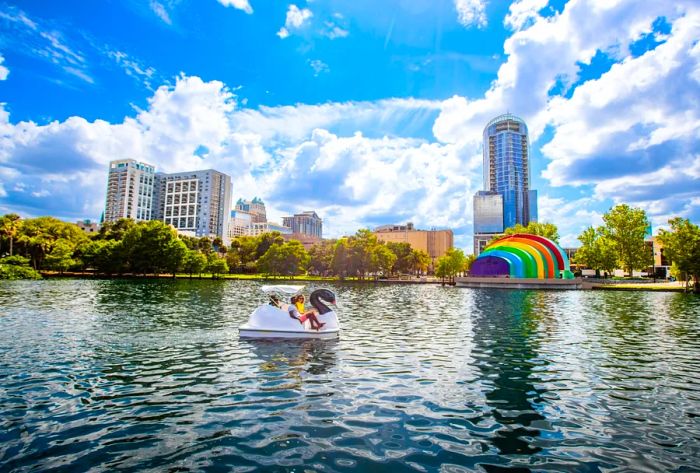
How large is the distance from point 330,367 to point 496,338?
1130cm

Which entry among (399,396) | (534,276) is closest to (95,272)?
(534,276)

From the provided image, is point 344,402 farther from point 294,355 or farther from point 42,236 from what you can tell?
point 42,236

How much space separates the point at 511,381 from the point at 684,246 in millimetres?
79502

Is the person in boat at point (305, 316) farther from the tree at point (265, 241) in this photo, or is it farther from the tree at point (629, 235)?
the tree at point (265, 241)

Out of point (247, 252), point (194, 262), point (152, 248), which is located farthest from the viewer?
point (247, 252)

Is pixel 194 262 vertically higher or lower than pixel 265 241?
lower

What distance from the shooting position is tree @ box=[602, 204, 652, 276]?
315 ft

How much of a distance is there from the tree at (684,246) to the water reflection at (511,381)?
63.3m

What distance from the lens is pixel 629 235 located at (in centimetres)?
9688

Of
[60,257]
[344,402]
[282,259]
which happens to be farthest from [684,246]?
[60,257]

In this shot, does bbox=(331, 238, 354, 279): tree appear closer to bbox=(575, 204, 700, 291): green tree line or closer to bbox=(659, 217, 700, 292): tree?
bbox=(575, 204, 700, 291): green tree line

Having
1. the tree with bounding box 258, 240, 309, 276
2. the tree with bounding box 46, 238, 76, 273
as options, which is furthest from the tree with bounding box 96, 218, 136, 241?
the tree with bounding box 258, 240, 309, 276

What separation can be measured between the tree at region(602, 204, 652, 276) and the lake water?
8969 centimetres

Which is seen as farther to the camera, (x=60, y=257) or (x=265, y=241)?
(x=265, y=241)
